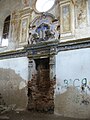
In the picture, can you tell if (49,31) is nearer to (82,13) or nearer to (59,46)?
(59,46)

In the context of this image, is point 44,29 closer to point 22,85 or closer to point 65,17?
point 65,17

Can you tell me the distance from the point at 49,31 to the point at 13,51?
8.24 feet

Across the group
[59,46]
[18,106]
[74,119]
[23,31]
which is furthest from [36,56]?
[74,119]

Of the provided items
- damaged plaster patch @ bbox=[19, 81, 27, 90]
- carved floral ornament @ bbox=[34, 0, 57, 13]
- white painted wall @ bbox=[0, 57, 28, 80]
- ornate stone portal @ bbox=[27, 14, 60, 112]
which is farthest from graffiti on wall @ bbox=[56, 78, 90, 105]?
carved floral ornament @ bbox=[34, 0, 57, 13]

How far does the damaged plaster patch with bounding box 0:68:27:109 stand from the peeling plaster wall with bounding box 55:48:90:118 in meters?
2.07

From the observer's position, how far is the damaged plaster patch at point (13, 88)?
349 inches

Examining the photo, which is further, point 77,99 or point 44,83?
point 44,83

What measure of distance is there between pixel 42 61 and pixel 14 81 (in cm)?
197

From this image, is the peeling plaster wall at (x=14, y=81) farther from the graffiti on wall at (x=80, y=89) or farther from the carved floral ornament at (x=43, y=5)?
the carved floral ornament at (x=43, y=5)

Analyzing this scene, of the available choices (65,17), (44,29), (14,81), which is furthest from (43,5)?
(14,81)

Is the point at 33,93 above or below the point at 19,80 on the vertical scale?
below

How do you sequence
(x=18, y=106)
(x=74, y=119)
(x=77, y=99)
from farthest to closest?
1. (x=18, y=106)
2. (x=77, y=99)
3. (x=74, y=119)

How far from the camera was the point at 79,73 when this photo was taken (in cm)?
739

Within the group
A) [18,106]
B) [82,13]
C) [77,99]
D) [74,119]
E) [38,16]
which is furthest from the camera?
[38,16]
